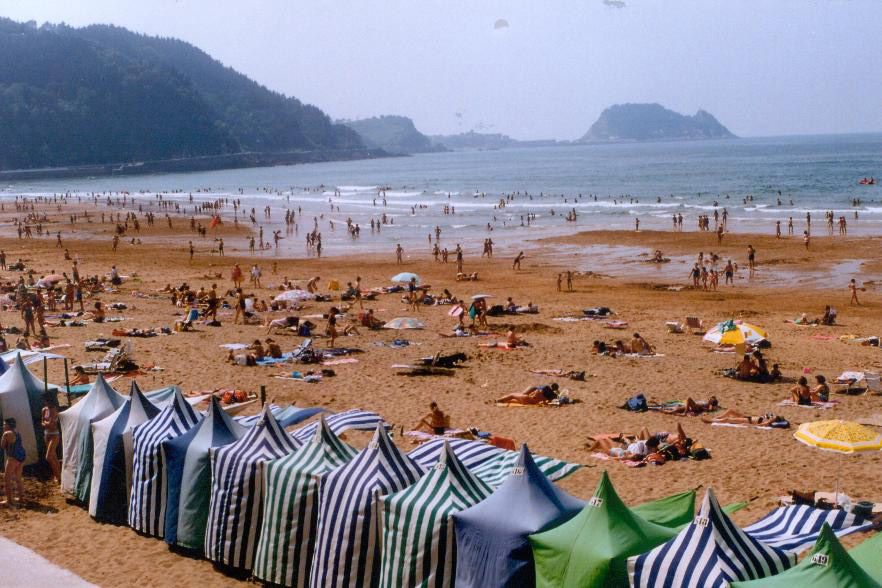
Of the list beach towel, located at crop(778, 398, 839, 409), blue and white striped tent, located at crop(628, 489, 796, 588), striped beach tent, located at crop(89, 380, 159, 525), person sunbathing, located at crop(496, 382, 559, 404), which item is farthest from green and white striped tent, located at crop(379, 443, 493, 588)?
beach towel, located at crop(778, 398, 839, 409)

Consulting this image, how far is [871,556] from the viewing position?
6.64 meters

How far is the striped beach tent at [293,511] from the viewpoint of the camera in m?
9.04

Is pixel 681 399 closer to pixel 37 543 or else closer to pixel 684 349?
pixel 684 349

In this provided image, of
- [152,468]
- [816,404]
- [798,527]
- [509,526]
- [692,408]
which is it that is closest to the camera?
[509,526]

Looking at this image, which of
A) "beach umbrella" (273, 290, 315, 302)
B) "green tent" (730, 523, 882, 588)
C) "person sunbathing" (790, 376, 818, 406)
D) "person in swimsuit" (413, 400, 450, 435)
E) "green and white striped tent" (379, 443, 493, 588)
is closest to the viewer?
"green tent" (730, 523, 882, 588)

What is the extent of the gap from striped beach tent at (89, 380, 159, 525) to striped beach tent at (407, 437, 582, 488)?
377 cm

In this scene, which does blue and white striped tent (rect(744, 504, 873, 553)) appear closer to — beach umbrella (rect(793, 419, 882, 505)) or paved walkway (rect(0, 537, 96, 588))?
beach umbrella (rect(793, 419, 882, 505))

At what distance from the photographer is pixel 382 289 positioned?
31.3 metres

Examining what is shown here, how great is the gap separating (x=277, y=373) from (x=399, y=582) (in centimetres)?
1097

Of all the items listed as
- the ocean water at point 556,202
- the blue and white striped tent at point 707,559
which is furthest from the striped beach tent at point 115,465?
the ocean water at point 556,202

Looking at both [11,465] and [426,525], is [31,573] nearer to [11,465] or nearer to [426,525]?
[11,465]

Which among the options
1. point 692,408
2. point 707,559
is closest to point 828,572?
point 707,559

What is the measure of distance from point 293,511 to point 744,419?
28.9 ft

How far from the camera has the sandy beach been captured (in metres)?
11.4
